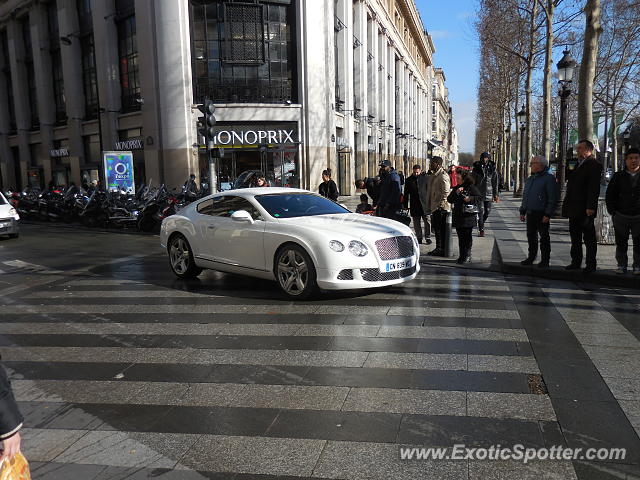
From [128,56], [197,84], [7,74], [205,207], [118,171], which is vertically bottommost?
[205,207]

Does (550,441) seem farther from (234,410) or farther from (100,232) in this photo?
(100,232)

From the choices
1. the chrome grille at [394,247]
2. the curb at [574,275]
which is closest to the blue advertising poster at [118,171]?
the chrome grille at [394,247]

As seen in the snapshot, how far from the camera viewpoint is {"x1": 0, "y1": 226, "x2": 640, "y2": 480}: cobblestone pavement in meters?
3.14

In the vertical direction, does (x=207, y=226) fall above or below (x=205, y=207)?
below

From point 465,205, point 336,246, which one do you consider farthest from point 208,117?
point 336,246

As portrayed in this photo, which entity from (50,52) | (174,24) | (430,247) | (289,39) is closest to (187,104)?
(174,24)

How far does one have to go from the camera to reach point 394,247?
23.2 feet

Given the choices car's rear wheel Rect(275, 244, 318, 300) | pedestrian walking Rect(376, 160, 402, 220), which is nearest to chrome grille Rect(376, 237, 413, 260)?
car's rear wheel Rect(275, 244, 318, 300)

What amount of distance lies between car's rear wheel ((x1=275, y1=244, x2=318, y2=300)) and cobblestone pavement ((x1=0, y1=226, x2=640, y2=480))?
18 centimetres

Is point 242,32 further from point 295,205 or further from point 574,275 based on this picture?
point 574,275

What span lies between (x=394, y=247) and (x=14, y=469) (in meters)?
5.66

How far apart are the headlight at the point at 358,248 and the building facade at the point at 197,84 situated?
1506cm

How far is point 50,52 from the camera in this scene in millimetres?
36094

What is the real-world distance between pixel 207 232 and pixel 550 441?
6.06m
